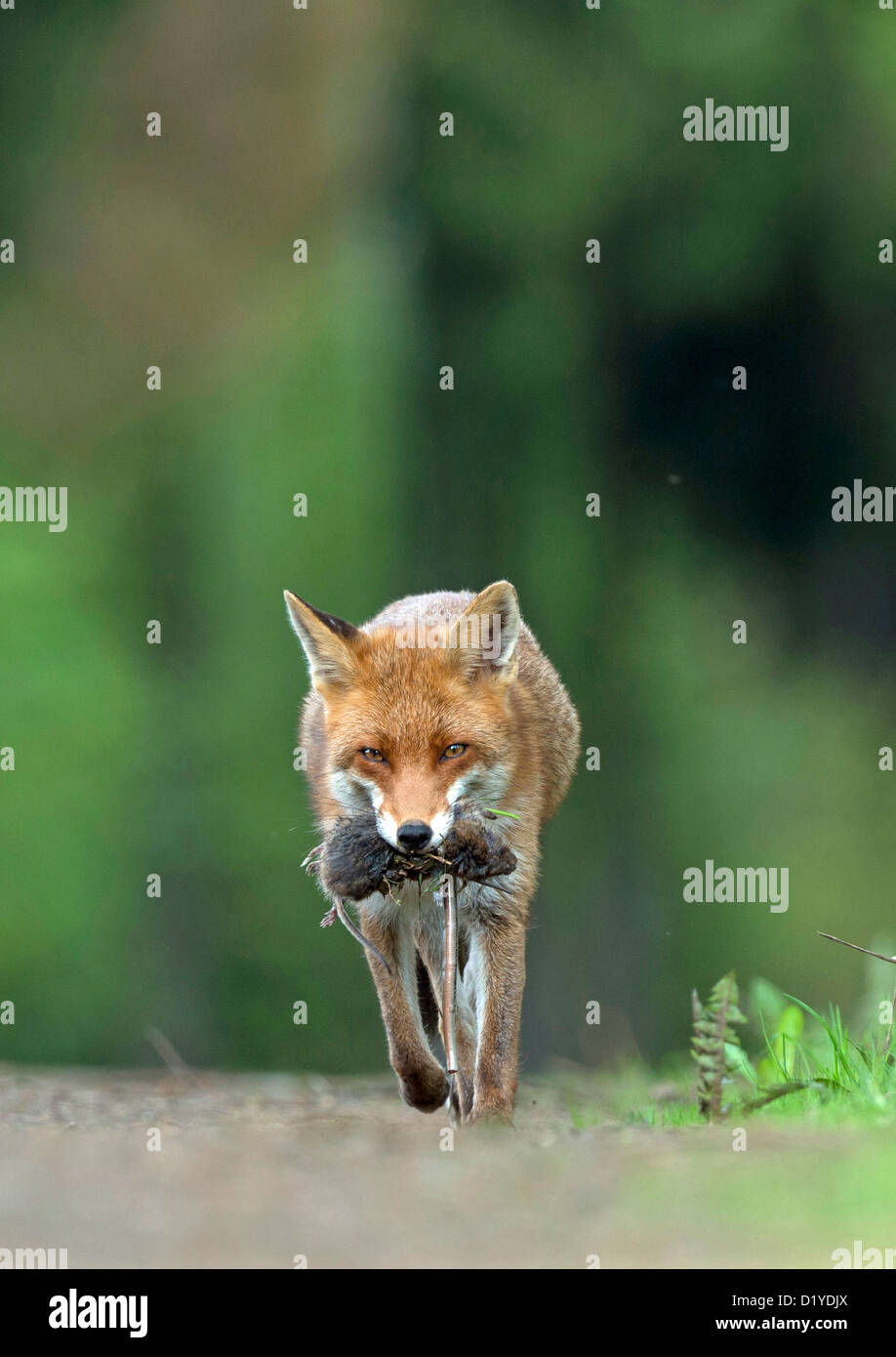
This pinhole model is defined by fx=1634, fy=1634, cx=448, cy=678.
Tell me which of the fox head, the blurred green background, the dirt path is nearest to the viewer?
the dirt path

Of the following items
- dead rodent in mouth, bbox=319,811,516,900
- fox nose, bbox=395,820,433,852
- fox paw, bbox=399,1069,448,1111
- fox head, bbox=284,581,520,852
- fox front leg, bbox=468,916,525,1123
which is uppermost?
fox head, bbox=284,581,520,852

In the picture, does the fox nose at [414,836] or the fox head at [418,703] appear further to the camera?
the fox head at [418,703]

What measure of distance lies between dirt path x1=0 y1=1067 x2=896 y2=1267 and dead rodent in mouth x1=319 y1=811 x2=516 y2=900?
1.07 meters

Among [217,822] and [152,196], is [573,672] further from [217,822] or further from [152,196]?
[152,196]

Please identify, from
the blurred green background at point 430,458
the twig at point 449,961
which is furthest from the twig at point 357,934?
the blurred green background at point 430,458

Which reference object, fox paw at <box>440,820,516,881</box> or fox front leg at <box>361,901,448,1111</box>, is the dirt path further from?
fox paw at <box>440,820,516,881</box>

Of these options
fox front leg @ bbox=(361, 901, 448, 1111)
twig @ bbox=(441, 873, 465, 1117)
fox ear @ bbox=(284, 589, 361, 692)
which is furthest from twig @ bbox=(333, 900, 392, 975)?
fox ear @ bbox=(284, 589, 361, 692)

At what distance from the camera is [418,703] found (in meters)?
7.73

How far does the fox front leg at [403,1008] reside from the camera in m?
7.75

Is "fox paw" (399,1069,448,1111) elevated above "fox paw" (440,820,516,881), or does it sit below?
below

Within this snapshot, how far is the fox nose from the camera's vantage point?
700cm

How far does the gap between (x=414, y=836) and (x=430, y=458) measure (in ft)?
38.1

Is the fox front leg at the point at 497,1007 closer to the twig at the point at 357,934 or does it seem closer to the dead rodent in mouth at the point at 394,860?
the twig at the point at 357,934

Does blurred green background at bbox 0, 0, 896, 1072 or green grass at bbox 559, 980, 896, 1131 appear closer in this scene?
green grass at bbox 559, 980, 896, 1131
